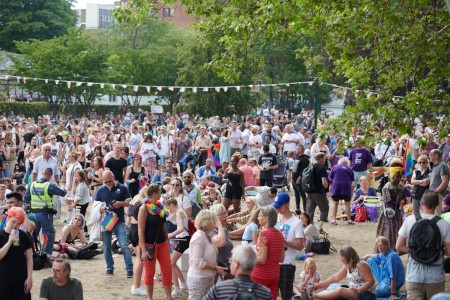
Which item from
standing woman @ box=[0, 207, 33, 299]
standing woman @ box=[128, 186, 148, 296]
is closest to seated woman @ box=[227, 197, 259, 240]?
standing woman @ box=[128, 186, 148, 296]

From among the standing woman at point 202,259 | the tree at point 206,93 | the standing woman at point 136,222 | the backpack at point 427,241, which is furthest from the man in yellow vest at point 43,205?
the tree at point 206,93

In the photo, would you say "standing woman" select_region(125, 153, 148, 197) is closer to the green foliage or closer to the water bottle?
the water bottle

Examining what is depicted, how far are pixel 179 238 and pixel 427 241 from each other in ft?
12.3

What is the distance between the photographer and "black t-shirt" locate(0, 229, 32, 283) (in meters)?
8.95

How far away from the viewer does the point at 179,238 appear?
11.4 metres

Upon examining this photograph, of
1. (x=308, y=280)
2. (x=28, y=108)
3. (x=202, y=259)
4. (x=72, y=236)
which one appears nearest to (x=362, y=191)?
(x=72, y=236)

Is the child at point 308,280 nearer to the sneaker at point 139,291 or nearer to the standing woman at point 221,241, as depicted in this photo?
the standing woman at point 221,241

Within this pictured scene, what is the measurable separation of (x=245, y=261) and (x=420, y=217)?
323cm

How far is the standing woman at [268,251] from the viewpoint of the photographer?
29.5 feet

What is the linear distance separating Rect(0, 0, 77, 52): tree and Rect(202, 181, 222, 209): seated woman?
6538 centimetres

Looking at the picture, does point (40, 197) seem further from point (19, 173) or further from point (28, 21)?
point (28, 21)

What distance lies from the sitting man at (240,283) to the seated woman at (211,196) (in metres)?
10.6

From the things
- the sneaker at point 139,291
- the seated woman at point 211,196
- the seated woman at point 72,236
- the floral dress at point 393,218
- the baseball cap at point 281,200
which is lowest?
the sneaker at point 139,291

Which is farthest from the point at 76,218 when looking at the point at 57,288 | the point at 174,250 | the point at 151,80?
the point at 151,80
